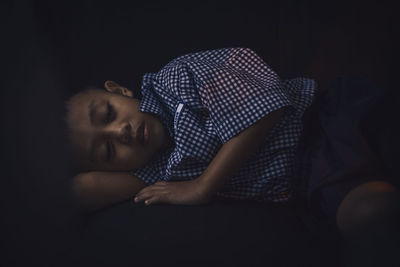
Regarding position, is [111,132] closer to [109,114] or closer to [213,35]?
[109,114]

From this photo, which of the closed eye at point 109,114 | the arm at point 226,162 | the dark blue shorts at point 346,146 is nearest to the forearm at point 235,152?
the arm at point 226,162

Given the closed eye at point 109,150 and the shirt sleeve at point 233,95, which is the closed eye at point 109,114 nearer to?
the closed eye at point 109,150

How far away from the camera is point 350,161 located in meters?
0.56

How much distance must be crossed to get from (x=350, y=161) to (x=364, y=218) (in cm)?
10

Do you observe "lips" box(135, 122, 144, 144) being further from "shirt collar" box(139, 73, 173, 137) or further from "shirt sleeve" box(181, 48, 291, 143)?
"shirt sleeve" box(181, 48, 291, 143)

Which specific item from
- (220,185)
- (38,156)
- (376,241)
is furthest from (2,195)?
(376,241)

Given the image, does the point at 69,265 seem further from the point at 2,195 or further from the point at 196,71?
the point at 196,71

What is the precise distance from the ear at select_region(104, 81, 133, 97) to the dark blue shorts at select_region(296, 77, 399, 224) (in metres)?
0.40

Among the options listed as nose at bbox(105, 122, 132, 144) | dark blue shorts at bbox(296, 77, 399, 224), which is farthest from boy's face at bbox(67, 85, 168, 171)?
dark blue shorts at bbox(296, 77, 399, 224)

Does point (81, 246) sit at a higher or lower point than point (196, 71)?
lower

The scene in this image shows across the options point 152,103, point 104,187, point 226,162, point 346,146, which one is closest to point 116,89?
point 152,103

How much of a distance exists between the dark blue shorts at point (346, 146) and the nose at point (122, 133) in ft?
1.08

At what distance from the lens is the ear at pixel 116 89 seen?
0.78 m

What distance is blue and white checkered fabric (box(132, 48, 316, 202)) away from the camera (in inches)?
24.0
